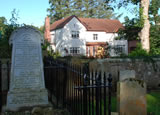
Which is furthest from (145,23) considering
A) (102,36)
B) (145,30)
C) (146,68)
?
(102,36)

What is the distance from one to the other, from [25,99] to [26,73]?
2.46 ft

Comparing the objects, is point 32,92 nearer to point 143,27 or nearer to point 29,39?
point 29,39

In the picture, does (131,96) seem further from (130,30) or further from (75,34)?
(75,34)

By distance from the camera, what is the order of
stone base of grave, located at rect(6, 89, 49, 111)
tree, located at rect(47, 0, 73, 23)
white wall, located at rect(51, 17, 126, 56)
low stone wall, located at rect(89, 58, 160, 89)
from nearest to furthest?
stone base of grave, located at rect(6, 89, 49, 111)
low stone wall, located at rect(89, 58, 160, 89)
white wall, located at rect(51, 17, 126, 56)
tree, located at rect(47, 0, 73, 23)

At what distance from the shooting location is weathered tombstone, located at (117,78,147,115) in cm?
310

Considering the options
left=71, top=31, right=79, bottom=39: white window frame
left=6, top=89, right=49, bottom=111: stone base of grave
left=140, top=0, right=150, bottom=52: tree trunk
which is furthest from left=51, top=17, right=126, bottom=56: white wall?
left=6, top=89, right=49, bottom=111: stone base of grave

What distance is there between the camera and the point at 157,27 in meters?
15.7

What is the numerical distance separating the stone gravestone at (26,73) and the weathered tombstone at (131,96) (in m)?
3.08

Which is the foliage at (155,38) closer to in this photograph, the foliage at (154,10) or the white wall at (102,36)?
the foliage at (154,10)

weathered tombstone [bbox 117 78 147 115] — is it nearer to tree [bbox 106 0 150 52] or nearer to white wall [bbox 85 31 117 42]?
tree [bbox 106 0 150 52]

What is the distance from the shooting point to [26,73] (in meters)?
5.60

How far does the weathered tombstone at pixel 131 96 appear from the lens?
3.10 m

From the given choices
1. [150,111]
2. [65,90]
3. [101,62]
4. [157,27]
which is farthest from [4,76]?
[157,27]

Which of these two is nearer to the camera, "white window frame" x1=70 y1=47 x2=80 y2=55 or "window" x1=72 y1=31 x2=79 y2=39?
"white window frame" x1=70 y1=47 x2=80 y2=55
